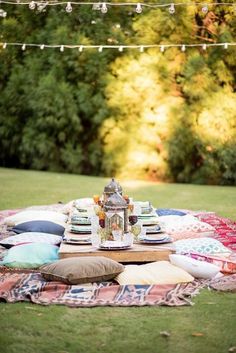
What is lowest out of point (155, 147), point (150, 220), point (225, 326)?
point (225, 326)

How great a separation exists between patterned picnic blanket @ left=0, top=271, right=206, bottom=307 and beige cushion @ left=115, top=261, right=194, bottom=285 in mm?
57

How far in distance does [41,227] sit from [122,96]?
24.7 ft

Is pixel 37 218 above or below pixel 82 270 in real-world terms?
above

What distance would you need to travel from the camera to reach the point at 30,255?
179 inches

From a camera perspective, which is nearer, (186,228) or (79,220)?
(79,220)

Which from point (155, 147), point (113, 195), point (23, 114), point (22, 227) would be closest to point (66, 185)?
point (155, 147)

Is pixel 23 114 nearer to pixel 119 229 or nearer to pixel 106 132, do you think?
pixel 106 132

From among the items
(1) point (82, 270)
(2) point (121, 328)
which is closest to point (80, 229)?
(1) point (82, 270)

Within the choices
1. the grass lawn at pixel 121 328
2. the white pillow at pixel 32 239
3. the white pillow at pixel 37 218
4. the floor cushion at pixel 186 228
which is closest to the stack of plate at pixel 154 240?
Result: the floor cushion at pixel 186 228

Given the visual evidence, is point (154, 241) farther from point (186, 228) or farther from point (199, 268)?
point (186, 228)

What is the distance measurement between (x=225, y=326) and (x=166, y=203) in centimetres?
525

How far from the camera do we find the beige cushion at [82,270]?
3.93 metres

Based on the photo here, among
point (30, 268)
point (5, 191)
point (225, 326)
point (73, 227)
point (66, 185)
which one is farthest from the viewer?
point (66, 185)

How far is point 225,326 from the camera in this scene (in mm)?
3330
